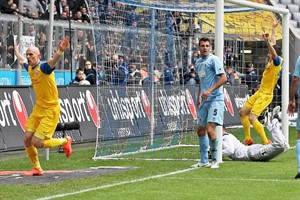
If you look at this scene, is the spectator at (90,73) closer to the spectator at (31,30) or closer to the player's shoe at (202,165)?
the spectator at (31,30)

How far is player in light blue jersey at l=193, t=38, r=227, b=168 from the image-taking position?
15.9 metres

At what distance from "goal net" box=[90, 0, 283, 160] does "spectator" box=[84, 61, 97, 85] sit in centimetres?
341

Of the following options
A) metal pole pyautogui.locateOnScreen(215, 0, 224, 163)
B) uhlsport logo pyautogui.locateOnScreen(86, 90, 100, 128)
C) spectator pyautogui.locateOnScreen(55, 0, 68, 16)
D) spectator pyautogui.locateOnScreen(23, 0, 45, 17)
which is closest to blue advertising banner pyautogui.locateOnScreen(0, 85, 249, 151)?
uhlsport logo pyautogui.locateOnScreen(86, 90, 100, 128)

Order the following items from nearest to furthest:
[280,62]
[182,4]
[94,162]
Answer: [94,162]
[280,62]
[182,4]

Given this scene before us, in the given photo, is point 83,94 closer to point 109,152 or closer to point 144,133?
point 144,133

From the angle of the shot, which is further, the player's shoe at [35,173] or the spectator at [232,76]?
the spectator at [232,76]

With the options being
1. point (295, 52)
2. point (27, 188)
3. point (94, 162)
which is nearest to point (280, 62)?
point (94, 162)

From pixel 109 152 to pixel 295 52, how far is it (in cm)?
2036

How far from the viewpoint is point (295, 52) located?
125 feet

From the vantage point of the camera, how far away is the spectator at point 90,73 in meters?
26.0

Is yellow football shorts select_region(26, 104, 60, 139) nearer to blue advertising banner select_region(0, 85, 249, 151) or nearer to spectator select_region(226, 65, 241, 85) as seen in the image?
blue advertising banner select_region(0, 85, 249, 151)

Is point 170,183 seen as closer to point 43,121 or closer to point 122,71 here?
point 43,121

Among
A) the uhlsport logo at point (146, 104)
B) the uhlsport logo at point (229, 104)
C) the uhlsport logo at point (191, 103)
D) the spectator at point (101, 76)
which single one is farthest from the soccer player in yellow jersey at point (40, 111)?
the uhlsport logo at point (229, 104)

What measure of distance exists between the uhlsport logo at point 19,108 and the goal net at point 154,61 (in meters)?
1.51
